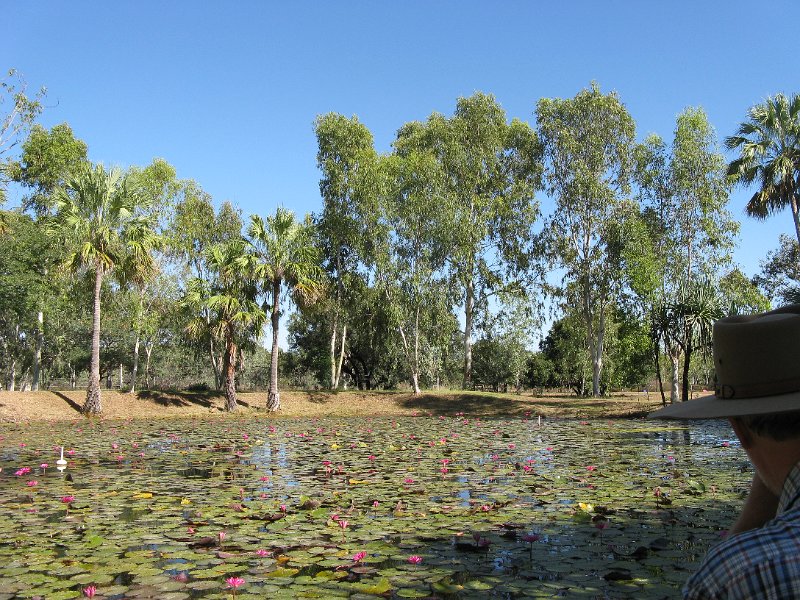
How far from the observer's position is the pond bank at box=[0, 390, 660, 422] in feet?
66.0

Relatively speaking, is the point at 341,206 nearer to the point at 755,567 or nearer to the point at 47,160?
the point at 47,160

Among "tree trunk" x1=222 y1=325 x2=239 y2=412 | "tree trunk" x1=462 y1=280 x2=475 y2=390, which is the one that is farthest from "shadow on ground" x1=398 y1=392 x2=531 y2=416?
"tree trunk" x1=222 y1=325 x2=239 y2=412

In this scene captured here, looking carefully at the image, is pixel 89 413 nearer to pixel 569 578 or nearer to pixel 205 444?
pixel 205 444

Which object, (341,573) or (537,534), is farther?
(537,534)

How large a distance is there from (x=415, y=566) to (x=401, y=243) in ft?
84.0

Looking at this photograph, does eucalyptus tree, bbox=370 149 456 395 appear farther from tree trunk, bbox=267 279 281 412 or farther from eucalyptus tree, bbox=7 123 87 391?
eucalyptus tree, bbox=7 123 87 391

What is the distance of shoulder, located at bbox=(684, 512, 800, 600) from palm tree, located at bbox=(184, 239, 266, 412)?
22867 millimetres

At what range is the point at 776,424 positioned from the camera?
1.31 meters

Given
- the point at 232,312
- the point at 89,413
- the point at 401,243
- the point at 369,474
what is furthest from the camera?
the point at 401,243

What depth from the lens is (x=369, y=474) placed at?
28.3 ft

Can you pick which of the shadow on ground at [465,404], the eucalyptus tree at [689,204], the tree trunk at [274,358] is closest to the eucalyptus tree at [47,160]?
the tree trunk at [274,358]

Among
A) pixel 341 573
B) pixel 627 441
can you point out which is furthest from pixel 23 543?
pixel 627 441

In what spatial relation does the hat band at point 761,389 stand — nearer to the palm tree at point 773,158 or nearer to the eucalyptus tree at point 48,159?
the palm tree at point 773,158

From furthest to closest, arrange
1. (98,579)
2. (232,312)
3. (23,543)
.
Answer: (232,312) < (23,543) < (98,579)
